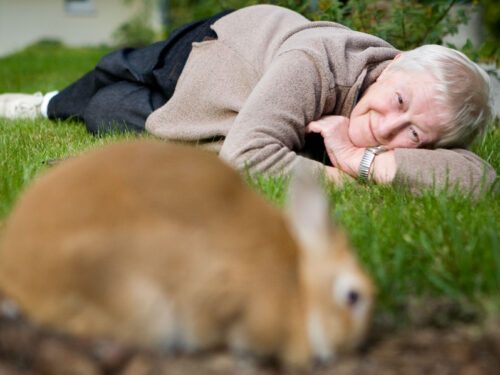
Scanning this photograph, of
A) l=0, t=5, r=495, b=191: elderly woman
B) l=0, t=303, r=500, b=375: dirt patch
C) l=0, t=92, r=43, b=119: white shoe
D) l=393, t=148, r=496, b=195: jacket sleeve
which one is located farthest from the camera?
l=0, t=92, r=43, b=119: white shoe

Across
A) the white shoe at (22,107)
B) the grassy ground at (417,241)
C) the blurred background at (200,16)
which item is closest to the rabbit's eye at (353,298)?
the grassy ground at (417,241)

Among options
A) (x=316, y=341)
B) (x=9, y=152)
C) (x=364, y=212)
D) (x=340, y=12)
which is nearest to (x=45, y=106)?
(x=9, y=152)

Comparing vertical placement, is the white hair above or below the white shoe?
above

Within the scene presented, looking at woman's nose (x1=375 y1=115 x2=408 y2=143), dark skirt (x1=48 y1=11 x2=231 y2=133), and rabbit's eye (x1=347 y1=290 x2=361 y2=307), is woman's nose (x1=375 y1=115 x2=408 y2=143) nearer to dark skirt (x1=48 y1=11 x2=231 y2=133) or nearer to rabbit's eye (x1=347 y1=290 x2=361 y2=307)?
dark skirt (x1=48 y1=11 x2=231 y2=133)

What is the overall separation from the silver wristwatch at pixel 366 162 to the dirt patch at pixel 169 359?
1851 mm

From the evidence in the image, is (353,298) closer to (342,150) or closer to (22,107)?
(342,150)

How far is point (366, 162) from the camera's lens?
367 cm

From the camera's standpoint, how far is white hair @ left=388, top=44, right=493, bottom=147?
362 centimetres

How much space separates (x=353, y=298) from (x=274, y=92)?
2009 mm

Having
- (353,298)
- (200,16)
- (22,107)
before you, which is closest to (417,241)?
(353,298)

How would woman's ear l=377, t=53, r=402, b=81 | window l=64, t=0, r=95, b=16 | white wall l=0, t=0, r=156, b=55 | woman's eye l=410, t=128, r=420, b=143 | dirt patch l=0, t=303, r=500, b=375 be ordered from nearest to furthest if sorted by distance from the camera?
dirt patch l=0, t=303, r=500, b=375 < woman's eye l=410, t=128, r=420, b=143 < woman's ear l=377, t=53, r=402, b=81 < white wall l=0, t=0, r=156, b=55 < window l=64, t=0, r=95, b=16

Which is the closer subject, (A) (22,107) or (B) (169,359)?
(B) (169,359)

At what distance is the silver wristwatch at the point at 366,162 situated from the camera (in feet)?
12.0

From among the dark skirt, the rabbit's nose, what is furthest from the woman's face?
the rabbit's nose
